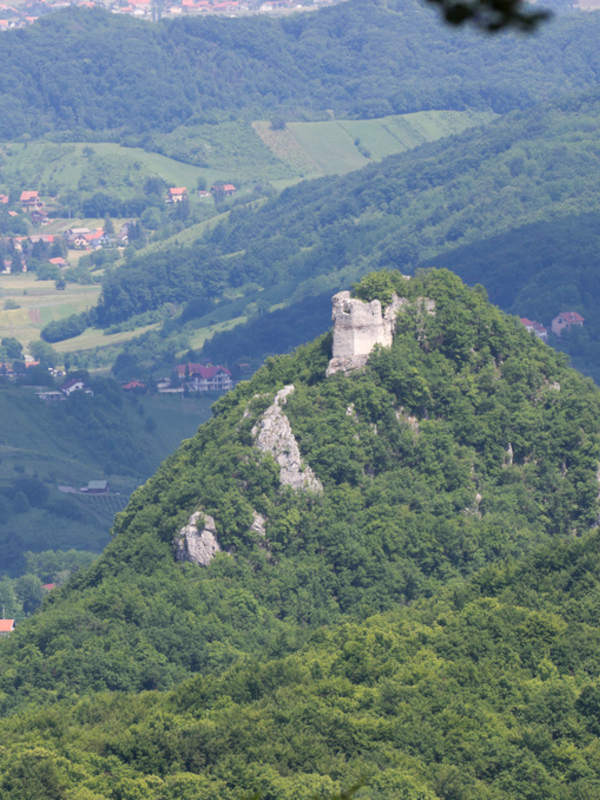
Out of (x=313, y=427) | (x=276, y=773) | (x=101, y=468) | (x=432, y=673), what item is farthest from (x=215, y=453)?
(x=101, y=468)

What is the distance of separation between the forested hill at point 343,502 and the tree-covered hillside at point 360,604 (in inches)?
3.6

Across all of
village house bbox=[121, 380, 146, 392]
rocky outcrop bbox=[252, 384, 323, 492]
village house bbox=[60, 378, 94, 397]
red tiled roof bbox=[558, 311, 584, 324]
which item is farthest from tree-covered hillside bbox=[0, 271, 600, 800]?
village house bbox=[121, 380, 146, 392]

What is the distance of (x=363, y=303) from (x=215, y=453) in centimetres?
754

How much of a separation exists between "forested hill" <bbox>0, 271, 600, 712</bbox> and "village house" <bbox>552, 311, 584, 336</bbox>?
81806 mm

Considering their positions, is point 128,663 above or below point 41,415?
above

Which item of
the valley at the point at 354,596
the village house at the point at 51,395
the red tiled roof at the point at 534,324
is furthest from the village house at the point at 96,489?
the red tiled roof at the point at 534,324

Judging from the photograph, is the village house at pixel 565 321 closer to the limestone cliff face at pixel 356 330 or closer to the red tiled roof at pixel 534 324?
the red tiled roof at pixel 534 324

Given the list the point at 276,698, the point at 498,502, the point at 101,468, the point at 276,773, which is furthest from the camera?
the point at 101,468

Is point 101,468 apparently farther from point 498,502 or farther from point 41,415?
point 498,502

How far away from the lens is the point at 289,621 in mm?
68062

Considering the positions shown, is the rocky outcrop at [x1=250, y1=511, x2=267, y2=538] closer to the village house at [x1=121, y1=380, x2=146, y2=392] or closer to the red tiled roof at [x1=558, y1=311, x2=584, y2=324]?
the village house at [x1=121, y1=380, x2=146, y2=392]

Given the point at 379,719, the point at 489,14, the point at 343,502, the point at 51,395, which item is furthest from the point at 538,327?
the point at 489,14

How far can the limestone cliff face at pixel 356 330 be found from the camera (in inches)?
2913

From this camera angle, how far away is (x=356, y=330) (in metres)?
74.3
